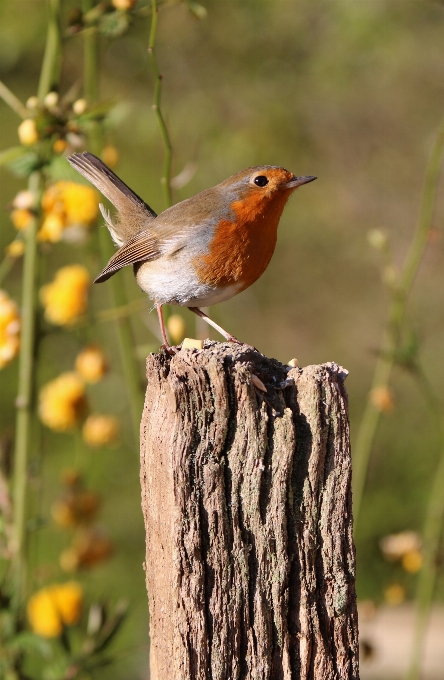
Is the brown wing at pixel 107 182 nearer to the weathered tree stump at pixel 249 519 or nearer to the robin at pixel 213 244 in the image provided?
the robin at pixel 213 244

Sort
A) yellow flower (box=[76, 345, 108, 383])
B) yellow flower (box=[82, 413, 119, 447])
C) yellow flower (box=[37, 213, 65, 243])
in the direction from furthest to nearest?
yellow flower (box=[82, 413, 119, 447]) < yellow flower (box=[76, 345, 108, 383]) < yellow flower (box=[37, 213, 65, 243])

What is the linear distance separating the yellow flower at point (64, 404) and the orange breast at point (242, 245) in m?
0.81

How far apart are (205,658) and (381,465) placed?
5.80 metres

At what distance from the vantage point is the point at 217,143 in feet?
18.9

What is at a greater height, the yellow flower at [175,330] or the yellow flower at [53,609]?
the yellow flower at [175,330]

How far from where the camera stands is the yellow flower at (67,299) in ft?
10.5

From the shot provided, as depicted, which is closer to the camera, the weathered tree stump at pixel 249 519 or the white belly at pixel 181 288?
the weathered tree stump at pixel 249 519

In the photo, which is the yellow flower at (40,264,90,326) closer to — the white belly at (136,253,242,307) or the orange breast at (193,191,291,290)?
the white belly at (136,253,242,307)

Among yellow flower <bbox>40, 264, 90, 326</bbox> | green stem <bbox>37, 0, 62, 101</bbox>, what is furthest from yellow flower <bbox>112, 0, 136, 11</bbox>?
yellow flower <bbox>40, 264, 90, 326</bbox>

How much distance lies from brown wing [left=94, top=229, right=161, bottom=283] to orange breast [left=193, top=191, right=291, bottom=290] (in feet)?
0.95

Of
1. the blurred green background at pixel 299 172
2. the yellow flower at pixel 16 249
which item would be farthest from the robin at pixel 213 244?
the blurred green background at pixel 299 172

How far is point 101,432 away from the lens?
3400 millimetres

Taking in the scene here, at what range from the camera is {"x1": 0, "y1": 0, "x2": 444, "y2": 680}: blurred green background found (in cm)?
609

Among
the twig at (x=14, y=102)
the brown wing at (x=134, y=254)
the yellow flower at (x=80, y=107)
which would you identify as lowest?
the brown wing at (x=134, y=254)
